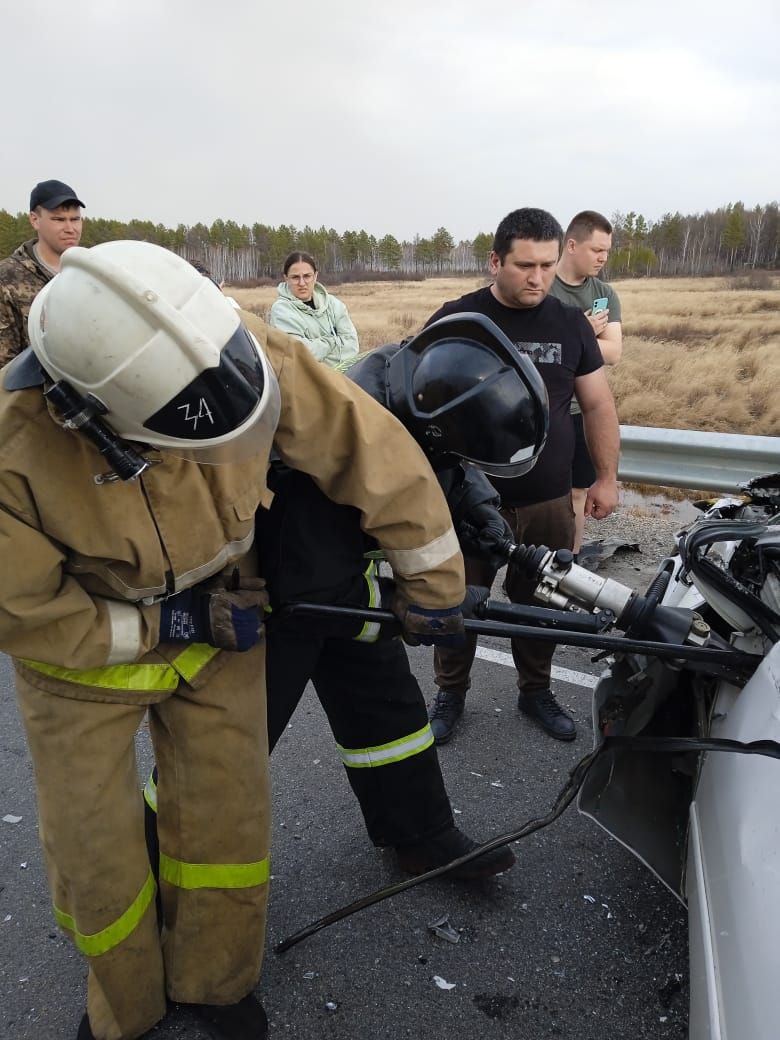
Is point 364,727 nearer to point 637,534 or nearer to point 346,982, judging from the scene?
point 346,982

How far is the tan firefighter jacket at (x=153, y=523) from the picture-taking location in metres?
1.43

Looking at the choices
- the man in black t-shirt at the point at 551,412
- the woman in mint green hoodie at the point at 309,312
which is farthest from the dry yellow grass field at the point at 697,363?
the man in black t-shirt at the point at 551,412

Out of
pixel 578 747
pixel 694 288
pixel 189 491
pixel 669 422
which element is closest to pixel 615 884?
pixel 578 747

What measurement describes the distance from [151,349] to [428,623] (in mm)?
933

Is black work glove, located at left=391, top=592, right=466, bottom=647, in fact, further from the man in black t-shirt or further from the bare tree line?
the bare tree line

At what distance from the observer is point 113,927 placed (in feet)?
5.59

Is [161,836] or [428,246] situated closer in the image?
[161,836]

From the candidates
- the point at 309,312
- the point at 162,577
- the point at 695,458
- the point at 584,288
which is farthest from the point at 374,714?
the point at 309,312

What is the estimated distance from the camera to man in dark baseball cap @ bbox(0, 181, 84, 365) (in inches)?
162

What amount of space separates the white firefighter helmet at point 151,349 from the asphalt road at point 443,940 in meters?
1.44

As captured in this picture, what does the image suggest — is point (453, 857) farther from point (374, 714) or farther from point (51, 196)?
point (51, 196)

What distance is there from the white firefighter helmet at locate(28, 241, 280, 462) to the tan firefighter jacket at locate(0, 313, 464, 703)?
129mm

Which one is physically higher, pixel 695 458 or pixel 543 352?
pixel 543 352

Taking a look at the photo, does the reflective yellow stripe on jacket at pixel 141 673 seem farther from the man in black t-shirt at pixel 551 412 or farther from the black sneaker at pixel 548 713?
the black sneaker at pixel 548 713
